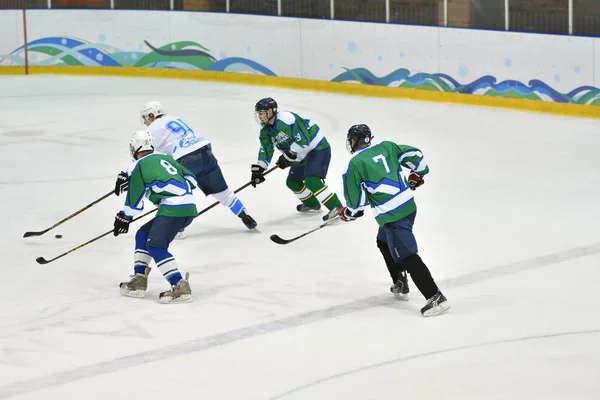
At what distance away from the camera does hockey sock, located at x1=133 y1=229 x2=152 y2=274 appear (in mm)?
7113

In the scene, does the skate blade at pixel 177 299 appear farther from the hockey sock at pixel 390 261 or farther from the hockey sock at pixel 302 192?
the hockey sock at pixel 302 192

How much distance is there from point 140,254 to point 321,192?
2376 mm

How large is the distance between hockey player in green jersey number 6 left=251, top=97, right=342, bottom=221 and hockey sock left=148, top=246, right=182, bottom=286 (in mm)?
2116

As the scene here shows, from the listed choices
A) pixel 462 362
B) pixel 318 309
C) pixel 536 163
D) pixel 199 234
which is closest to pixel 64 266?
pixel 199 234

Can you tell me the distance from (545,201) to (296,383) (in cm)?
450

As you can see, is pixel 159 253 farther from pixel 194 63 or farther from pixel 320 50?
pixel 194 63

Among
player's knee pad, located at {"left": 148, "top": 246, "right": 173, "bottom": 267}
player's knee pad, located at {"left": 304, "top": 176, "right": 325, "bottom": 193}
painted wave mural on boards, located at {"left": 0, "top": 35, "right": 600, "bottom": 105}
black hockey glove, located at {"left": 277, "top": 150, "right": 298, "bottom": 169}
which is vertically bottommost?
player's knee pad, located at {"left": 148, "top": 246, "right": 173, "bottom": 267}

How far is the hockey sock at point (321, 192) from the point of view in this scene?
9.21m

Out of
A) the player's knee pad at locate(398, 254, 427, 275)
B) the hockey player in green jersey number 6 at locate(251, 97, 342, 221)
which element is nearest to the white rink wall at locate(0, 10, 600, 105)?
the hockey player in green jersey number 6 at locate(251, 97, 342, 221)

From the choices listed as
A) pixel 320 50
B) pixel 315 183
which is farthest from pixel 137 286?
pixel 320 50

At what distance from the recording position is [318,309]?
6801 millimetres

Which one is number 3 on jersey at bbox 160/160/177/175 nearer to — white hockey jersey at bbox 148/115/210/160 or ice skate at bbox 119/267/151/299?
ice skate at bbox 119/267/151/299

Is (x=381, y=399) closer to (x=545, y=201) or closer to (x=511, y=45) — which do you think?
(x=545, y=201)

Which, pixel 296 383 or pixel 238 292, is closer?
pixel 296 383
